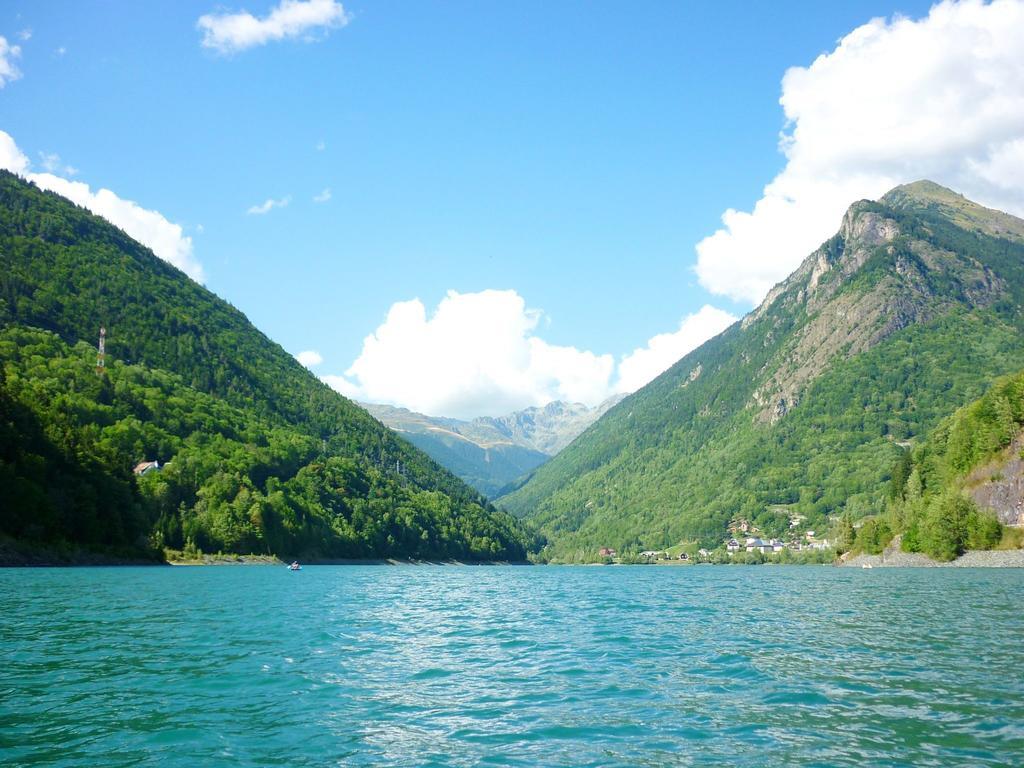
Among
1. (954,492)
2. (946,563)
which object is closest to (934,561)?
(946,563)

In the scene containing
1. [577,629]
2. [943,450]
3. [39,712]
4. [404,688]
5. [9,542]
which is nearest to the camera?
[39,712]

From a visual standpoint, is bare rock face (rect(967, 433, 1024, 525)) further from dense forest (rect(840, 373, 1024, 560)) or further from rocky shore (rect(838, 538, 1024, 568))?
rocky shore (rect(838, 538, 1024, 568))

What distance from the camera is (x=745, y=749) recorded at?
1988cm

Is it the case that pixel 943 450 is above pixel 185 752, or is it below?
above

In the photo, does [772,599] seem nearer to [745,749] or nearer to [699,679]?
[699,679]

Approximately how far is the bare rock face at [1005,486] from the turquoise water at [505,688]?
109m

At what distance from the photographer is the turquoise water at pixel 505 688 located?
19.7 metres

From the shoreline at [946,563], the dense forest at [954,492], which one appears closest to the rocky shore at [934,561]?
the shoreline at [946,563]

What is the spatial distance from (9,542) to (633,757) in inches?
4397

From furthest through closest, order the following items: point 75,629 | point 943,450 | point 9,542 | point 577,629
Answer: point 943,450, point 9,542, point 577,629, point 75,629

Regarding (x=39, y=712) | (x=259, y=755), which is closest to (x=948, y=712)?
(x=259, y=755)

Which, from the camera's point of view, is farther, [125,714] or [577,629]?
[577,629]

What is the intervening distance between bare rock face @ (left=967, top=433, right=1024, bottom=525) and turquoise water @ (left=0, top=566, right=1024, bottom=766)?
4304 inches

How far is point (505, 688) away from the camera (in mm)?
29062
